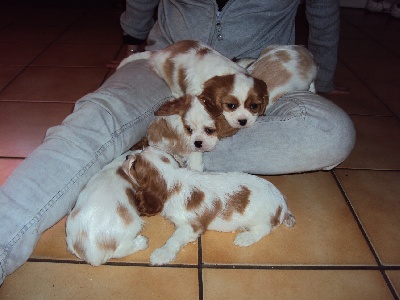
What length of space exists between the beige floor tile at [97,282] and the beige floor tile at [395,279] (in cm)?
77

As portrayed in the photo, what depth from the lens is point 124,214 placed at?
1.42 meters

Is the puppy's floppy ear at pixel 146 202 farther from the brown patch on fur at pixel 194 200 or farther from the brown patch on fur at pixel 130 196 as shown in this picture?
the brown patch on fur at pixel 194 200

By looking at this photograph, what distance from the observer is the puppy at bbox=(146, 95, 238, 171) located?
179 cm

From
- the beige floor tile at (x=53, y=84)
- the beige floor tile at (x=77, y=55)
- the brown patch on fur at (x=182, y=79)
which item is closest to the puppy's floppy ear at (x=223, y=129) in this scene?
the brown patch on fur at (x=182, y=79)

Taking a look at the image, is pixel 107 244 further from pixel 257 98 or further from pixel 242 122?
pixel 257 98

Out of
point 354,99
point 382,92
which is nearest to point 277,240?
point 354,99

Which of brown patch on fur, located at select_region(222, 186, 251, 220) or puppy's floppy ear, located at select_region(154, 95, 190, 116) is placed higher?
puppy's floppy ear, located at select_region(154, 95, 190, 116)

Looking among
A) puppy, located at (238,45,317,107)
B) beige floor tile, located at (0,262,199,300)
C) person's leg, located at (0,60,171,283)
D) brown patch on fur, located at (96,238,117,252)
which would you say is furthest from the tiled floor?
puppy, located at (238,45,317,107)

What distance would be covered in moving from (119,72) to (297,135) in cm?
98

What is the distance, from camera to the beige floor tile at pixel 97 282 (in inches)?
53.4

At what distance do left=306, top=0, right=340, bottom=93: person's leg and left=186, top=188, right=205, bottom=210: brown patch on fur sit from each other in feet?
4.70

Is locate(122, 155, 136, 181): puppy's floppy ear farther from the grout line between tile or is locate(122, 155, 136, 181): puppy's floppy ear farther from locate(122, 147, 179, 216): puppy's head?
the grout line between tile

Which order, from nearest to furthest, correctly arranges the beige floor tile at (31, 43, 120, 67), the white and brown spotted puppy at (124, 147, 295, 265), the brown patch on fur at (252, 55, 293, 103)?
the white and brown spotted puppy at (124, 147, 295, 265)
the brown patch on fur at (252, 55, 293, 103)
the beige floor tile at (31, 43, 120, 67)

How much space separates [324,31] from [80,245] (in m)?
1.90
